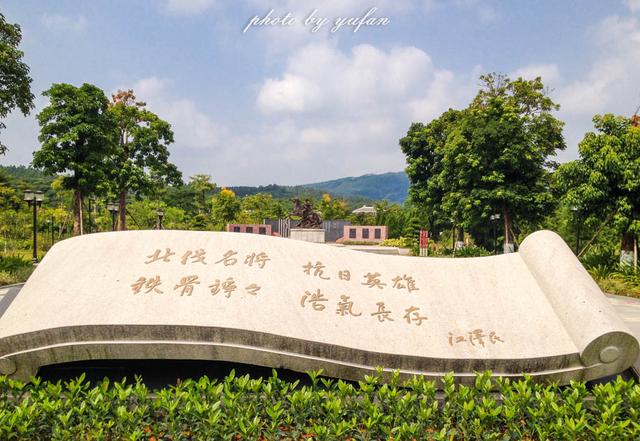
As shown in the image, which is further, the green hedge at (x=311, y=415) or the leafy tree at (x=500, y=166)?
the leafy tree at (x=500, y=166)

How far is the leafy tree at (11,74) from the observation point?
13.1m

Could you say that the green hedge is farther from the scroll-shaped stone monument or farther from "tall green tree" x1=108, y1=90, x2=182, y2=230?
"tall green tree" x1=108, y1=90, x2=182, y2=230

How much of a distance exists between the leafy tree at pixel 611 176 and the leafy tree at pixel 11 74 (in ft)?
57.3

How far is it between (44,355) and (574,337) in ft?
14.3

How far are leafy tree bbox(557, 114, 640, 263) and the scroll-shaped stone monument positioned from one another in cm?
855

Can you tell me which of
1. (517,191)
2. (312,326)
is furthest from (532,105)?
(312,326)

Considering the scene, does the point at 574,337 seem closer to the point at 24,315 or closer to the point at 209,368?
the point at 209,368

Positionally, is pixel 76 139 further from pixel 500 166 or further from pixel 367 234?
pixel 367 234

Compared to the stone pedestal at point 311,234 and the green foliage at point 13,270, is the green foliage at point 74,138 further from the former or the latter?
the stone pedestal at point 311,234

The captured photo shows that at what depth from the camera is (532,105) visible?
2252cm

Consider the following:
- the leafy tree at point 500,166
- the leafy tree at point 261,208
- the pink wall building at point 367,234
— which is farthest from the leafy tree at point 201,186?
the leafy tree at point 500,166

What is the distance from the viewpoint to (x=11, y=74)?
13453 mm

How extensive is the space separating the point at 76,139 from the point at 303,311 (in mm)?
16853

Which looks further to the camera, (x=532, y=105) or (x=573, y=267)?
(x=532, y=105)
